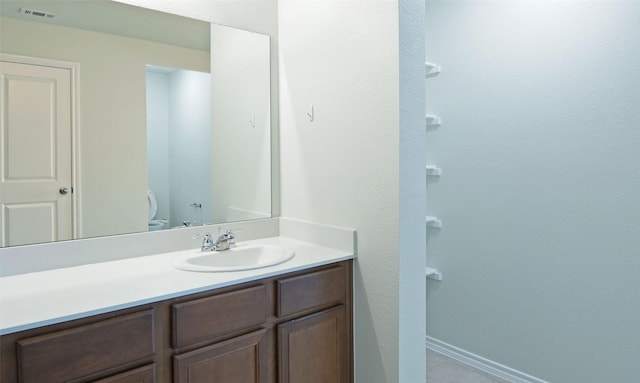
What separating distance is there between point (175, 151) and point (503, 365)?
7.22 feet

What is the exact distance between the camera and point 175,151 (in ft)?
6.29

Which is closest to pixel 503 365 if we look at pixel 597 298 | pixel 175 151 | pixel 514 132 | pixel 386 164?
pixel 597 298

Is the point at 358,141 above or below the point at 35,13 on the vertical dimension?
below

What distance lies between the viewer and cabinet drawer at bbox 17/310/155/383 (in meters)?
1.08

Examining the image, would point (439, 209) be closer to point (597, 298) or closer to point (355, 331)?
point (597, 298)

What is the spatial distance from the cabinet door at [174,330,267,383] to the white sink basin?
31 centimetres

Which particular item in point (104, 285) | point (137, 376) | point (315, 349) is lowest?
point (315, 349)

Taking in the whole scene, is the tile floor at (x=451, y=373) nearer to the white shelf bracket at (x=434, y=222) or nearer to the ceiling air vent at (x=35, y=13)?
the white shelf bracket at (x=434, y=222)

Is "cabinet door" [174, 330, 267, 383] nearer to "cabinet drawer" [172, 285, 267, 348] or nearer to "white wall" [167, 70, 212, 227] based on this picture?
"cabinet drawer" [172, 285, 267, 348]

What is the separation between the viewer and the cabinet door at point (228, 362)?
135 centimetres

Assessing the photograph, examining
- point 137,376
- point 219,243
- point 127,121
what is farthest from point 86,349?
point 127,121

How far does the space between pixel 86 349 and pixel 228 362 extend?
1.55 feet

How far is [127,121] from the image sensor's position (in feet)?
5.78

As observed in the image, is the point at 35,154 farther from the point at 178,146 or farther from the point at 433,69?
the point at 433,69
